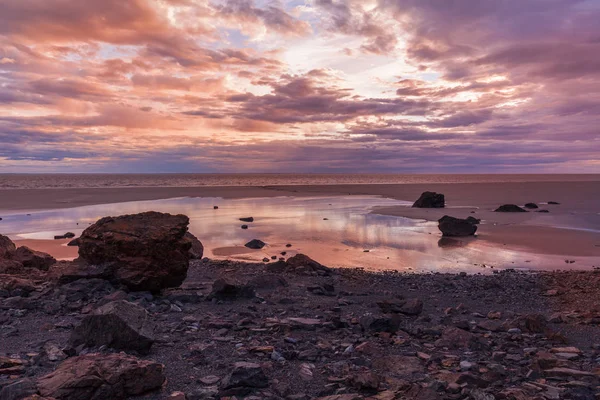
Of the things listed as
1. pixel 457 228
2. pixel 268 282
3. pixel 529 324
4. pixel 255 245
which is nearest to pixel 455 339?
pixel 529 324

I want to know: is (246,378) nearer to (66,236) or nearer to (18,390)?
(18,390)

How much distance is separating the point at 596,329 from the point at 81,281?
35.5 ft

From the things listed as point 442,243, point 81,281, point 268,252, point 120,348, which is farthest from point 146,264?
point 442,243

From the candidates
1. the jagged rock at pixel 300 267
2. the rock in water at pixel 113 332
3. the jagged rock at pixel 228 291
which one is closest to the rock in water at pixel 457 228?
the jagged rock at pixel 300 267

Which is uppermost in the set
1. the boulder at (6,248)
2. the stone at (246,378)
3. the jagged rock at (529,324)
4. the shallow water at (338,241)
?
the boulder at (6,248)

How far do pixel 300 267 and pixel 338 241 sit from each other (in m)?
7.88

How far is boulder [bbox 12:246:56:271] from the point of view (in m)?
14.1

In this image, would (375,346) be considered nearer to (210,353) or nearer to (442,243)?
(210,353)

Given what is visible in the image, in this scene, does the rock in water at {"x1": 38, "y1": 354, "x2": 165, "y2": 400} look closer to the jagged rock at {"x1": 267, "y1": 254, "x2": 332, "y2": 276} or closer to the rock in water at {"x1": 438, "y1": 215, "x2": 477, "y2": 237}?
the jagged rock at {"x1": 267, "y1": 254, "x2": 332, "y2": 276}

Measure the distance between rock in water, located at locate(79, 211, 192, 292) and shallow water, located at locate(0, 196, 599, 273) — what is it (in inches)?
266

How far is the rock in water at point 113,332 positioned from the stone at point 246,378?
5.72ft

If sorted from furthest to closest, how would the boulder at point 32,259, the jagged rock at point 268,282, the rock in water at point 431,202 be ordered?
the rock in water at point 431,202 → the boulder at point 32,259 → the jagged rock at point 268,282

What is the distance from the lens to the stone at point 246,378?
584 centimetres

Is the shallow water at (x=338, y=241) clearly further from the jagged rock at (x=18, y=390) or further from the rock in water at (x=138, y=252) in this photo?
the jagged rock at (x=18, y=390)
